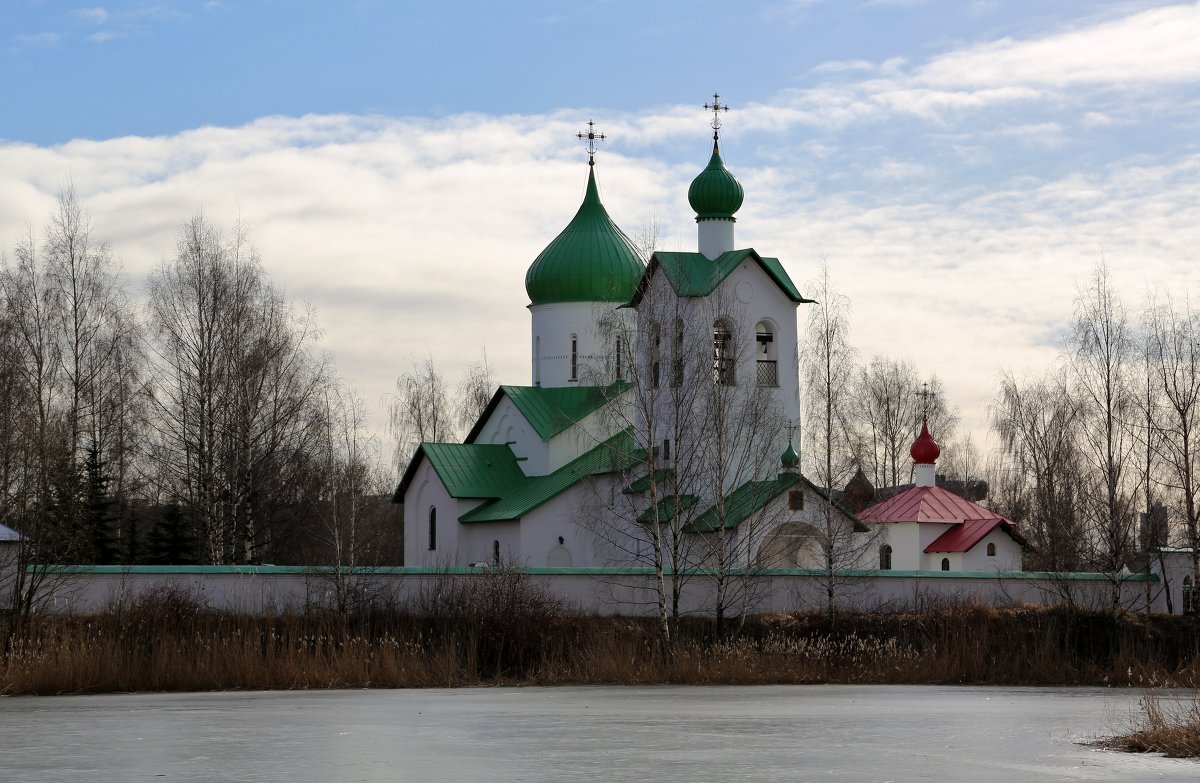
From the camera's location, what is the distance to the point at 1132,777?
1020 centimetres

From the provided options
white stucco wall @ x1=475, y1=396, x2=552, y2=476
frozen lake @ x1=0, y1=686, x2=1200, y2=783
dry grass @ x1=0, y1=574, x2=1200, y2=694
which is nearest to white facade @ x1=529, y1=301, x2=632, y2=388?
white stucco wall @ x1=475, y1=396, x2=552, y2=476

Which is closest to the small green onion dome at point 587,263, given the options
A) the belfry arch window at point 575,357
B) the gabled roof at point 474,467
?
the belfry arch window at point 575,357

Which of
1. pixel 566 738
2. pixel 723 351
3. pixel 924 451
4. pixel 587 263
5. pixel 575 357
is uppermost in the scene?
pixel 587 263

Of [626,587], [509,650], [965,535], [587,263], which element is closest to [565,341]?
[587,263]

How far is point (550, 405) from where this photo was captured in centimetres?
4906

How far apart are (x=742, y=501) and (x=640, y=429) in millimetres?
3242

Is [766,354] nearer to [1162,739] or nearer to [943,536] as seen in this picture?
[943,536]

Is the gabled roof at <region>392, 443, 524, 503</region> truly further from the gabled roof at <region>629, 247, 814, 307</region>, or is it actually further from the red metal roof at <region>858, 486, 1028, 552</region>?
the red metal roof at <region>858, 486, 1028, 552</region>

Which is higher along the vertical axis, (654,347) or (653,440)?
(654,347)

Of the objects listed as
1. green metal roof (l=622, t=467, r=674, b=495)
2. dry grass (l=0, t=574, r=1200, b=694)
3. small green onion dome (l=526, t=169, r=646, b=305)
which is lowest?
dry grass (l=0, t=574, r=1200, b=694)

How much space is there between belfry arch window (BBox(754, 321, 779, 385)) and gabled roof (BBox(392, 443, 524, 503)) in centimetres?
971

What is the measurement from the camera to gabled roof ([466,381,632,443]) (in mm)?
47469

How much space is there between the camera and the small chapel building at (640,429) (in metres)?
35.0

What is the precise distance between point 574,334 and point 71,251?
1557 cm
